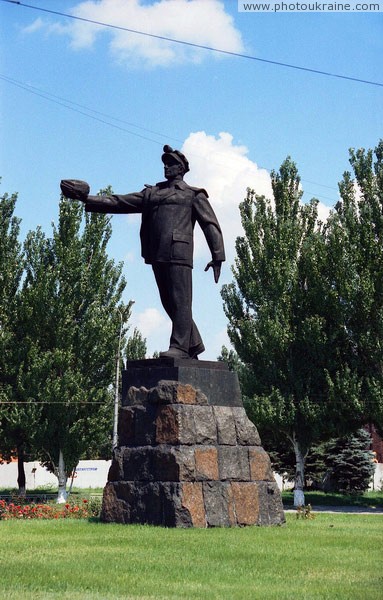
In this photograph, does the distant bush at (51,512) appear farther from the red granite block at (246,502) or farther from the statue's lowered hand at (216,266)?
the statue's lowered hand at (216,266)

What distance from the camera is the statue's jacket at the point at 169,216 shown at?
10477 mm

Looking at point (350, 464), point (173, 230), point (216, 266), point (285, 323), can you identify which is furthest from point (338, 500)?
point (173, 230)

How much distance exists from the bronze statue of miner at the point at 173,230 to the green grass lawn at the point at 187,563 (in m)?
2.61

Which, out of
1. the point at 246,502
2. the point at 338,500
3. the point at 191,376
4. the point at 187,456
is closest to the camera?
the point at 187,456

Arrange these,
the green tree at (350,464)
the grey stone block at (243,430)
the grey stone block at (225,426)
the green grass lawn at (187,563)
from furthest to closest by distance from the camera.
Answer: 1. the green tree at (350,464)
2. the grey stone block at (243,430)
3. the grey stone block at (225,426)
4. the green grass lawn at (187,563)

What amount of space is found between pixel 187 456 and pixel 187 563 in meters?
2.75

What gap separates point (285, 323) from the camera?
25609mm

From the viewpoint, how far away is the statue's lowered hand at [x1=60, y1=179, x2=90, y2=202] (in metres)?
10.6

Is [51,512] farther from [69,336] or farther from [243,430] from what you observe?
[69,336]

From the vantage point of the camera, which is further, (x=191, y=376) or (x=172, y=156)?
(x=172, y=156)

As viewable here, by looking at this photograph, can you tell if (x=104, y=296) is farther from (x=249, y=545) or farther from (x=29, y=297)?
(x=249, y=545)

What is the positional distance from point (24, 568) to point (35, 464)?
36935 mm

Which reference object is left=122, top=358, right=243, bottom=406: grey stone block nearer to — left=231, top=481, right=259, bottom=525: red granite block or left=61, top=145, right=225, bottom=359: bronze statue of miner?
left=61, top=145, right=225, bottom=359: bronze statue of miner

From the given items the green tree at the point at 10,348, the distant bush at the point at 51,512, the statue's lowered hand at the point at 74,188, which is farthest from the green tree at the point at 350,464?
the statue's lowered hand at the point at 74,188
